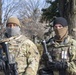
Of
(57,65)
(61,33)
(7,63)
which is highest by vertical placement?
(61,33)

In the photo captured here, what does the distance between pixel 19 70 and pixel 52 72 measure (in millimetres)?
836

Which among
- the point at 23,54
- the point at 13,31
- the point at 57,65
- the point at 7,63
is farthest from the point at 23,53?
the point at 57,65

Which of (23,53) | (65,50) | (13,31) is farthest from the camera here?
(65,50)

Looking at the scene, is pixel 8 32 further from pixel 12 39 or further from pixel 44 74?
pixel 44 74

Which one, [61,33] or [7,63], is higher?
[61,33]

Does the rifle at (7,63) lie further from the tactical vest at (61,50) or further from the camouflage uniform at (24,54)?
the tactical vest at (61,50)

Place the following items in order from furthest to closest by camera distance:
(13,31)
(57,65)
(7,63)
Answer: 1. (57,65)
2. (13,31)
3. (7,63)

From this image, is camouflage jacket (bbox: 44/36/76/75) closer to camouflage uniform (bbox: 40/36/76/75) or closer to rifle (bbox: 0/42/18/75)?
camouflage uniform (bbox: 40/36/76/75)

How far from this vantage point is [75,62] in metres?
6.28

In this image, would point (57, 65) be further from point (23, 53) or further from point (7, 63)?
point (7, 63)

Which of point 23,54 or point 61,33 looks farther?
point 61,33

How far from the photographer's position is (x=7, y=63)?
575cm

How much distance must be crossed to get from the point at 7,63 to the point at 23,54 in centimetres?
30

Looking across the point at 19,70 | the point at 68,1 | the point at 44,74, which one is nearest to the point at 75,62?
the point at 44,74
